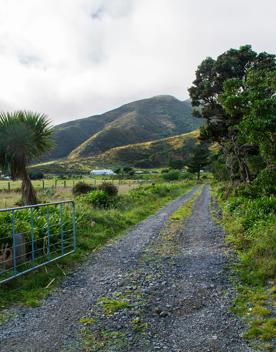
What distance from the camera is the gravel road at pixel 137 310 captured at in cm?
446

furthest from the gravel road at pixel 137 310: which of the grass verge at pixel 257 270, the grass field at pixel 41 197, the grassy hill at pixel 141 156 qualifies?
the grassy hill at pixel 141 156

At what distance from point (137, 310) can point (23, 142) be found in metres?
9.76

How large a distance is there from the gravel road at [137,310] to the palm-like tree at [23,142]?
6.05 m

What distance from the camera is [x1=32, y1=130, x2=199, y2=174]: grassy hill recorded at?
136 meters

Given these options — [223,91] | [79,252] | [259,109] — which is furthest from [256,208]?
[223,91]

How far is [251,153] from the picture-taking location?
22.8 m

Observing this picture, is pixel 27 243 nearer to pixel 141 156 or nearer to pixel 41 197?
pixel 41 197

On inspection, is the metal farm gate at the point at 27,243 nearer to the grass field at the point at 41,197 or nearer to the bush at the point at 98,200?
the grass field at the point at 41,197

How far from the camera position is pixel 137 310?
5.57 metres

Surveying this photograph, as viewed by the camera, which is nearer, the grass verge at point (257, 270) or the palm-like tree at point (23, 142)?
the grass verge at point (257, 270)

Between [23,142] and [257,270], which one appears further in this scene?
[23,142]

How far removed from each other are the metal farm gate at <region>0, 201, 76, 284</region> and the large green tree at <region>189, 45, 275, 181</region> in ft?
48.1

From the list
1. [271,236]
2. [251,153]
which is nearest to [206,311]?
[271,236]

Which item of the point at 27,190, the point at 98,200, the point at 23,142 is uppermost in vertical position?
the point at 23,142
